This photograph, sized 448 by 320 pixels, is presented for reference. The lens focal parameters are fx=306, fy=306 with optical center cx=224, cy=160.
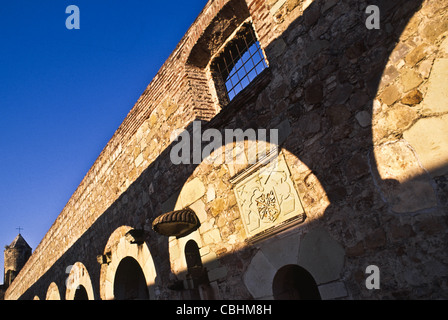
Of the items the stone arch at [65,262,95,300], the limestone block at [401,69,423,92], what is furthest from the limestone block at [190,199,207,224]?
the stone arch at [65,262,95,300]

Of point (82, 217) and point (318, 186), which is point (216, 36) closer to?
point (318, 186)

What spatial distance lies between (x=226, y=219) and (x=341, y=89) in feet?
5.62

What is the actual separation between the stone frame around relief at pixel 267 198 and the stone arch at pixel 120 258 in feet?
6.97

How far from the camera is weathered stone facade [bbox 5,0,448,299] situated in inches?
75.1

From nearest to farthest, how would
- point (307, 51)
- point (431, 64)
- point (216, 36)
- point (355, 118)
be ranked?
point (431, 64)
point (355, 118)
point (307, 51)
point (216, 36)

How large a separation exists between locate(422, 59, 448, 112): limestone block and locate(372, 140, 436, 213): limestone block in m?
0.27

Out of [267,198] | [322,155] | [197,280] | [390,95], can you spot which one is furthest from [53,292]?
[390,95]

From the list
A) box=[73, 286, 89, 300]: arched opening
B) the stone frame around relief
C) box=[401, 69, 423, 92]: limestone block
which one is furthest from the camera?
box=[73, 286, 89, 300]: arched opening

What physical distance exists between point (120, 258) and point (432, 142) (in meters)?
4.81

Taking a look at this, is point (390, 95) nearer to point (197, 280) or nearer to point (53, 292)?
point (197, 280)

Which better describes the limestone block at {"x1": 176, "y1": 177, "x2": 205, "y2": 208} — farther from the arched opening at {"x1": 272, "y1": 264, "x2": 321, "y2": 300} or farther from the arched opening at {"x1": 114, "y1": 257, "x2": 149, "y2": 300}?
the arched opening at {"x1": 114, "y1": 257, "x2": 149, "y2": 300}

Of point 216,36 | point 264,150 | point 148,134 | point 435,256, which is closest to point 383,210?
point 435,256

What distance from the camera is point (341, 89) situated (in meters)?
2.35

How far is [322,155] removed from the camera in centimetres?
242
